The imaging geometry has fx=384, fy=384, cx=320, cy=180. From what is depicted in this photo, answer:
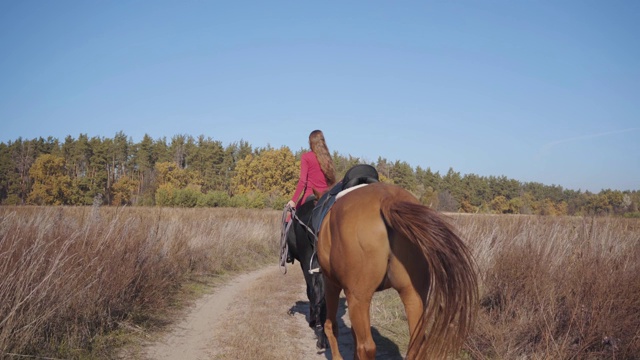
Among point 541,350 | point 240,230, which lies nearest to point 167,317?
point 541,350

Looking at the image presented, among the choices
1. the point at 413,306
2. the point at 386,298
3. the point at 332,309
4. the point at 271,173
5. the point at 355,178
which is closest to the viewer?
the point at 413,306

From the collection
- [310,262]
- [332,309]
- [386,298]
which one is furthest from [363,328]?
[386,298]

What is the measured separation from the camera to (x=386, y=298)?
24.5ft

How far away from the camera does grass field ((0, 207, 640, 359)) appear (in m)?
3.65

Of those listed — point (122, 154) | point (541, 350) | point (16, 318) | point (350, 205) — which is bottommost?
point (541, 350)

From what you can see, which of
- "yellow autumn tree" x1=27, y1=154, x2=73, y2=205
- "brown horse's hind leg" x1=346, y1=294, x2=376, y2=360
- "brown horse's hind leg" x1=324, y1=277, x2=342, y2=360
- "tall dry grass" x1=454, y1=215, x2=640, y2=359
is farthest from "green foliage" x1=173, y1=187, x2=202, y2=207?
"brown horse's hind leg" x1=346, y1=294, x2=376, y2=360

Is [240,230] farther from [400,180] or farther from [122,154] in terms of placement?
[122,154]

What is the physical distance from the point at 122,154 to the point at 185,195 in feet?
145

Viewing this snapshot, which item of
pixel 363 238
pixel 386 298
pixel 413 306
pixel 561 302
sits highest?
pixel 363 238

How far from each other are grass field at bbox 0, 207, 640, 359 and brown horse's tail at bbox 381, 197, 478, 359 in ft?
1.28

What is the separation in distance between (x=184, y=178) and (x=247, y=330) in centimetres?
6626

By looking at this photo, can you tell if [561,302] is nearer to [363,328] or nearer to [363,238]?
[363,328]

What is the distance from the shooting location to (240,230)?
1567cm

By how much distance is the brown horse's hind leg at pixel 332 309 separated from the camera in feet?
12.8
